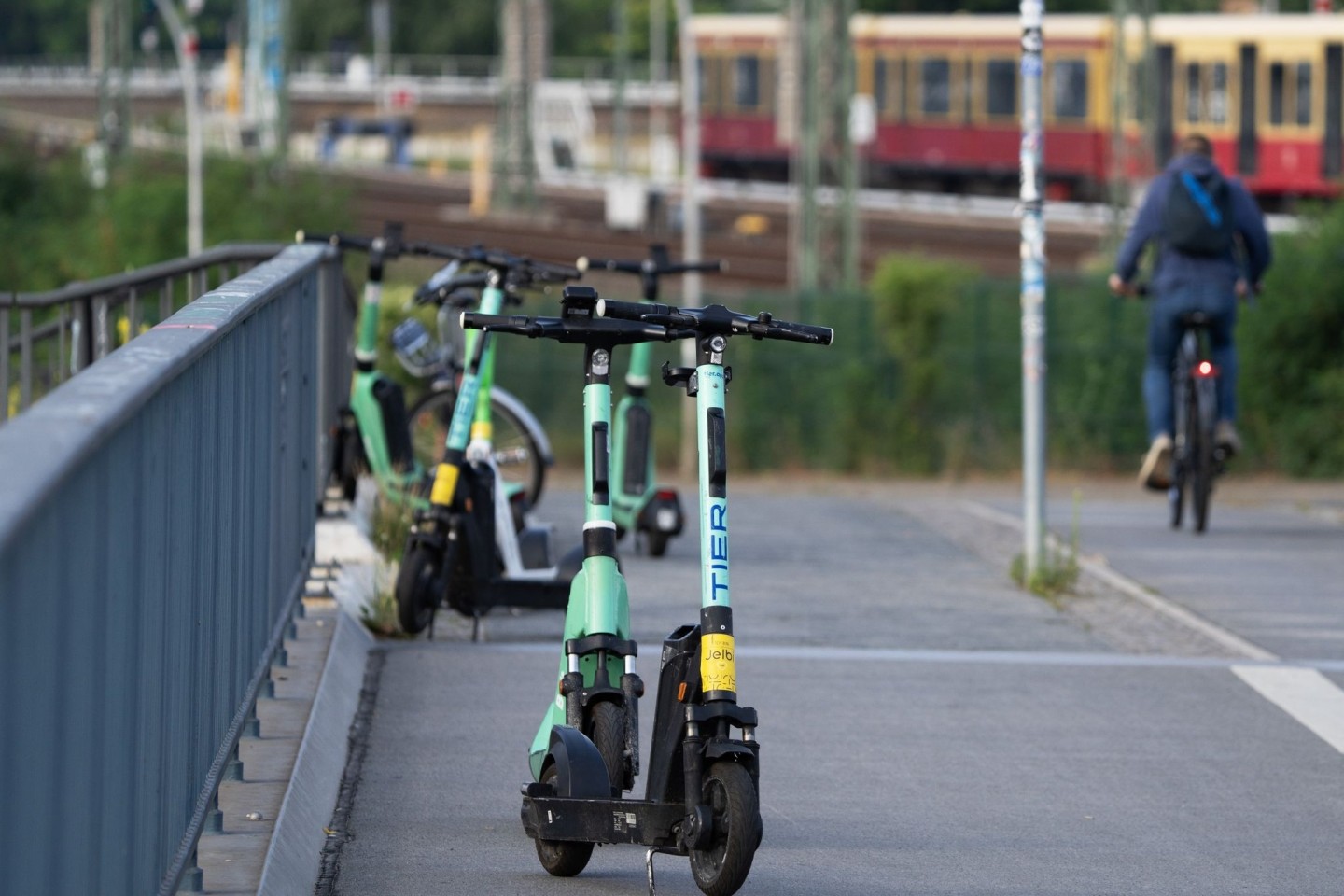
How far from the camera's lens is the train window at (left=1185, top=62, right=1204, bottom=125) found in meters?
40.1

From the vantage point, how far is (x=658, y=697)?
16.0ft

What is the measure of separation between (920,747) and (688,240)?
23.5 metres

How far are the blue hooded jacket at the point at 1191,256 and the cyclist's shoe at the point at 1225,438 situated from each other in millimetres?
706

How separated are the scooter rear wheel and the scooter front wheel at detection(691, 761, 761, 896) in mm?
459

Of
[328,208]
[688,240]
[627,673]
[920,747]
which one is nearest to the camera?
[627,673]

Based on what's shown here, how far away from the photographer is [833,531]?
12.8 m

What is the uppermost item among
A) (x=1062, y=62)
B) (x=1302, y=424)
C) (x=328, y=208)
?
(x=1062, y=62)

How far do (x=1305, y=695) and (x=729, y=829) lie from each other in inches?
144

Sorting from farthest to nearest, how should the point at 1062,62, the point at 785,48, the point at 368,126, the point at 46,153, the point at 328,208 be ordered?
the point at 368,126
the point at 46,153
the point at 785,48
the point at 1062,62
the point at 328,208

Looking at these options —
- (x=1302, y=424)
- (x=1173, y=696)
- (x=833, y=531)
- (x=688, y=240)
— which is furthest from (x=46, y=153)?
(x=1173, y=696)

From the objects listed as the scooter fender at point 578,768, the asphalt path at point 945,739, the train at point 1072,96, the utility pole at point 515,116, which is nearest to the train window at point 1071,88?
the train at point 1072,96

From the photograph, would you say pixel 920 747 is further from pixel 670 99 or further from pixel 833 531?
pixel 670 99

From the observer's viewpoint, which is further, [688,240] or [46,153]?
[46,153]

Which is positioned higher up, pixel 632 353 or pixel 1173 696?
pixel 632 353
